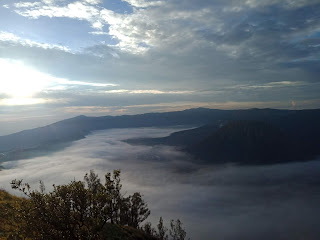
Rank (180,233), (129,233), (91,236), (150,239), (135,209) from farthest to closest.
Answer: (180,233)
(135,209)
(150,239)
(129,233)
(91,236)

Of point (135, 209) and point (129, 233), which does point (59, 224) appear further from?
point (135, 209)

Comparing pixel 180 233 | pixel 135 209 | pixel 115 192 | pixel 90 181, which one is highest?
pixel 115 192

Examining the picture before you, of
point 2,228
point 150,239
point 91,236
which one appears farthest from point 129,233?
point 91,236

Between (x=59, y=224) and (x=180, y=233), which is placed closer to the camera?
(x=59, y=224)

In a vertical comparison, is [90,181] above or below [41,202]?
below

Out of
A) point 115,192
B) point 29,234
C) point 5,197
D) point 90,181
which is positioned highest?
point 115,192

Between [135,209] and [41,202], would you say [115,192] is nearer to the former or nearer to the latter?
[41,202]

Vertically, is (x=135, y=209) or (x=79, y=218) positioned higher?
(x=79, y=218)

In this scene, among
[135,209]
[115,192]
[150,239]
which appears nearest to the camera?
[115,192]

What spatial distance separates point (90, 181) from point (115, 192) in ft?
286

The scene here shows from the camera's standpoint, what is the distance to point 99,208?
2588 cm

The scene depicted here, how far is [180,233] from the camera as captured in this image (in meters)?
109

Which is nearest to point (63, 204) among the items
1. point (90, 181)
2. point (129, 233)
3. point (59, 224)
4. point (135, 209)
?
point (59, 224)

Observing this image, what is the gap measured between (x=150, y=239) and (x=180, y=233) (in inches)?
2082
